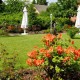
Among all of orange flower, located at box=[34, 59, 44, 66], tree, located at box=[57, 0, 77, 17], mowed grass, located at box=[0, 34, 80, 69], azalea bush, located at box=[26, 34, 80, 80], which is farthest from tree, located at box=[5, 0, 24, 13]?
orange flower, located at box=[34, 59, 44, 66]

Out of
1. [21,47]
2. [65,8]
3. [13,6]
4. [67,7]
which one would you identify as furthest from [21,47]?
[13,6]

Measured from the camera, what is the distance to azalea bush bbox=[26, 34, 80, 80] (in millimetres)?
6684

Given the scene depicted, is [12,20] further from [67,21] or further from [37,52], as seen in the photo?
[37,52]

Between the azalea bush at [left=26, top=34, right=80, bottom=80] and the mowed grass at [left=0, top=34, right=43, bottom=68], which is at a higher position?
the azalea bush at [left=26, top=34, right=80, bottom=80]

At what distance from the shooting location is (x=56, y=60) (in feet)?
21.8

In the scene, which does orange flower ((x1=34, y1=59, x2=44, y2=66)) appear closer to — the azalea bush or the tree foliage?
the azalea bush

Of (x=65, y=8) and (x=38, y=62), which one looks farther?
(x=65, y=8)

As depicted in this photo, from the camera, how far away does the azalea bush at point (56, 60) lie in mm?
6684

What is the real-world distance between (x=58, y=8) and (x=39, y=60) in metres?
36.2

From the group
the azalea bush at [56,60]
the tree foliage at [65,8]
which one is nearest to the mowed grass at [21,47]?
the azalea bush at [56,60]

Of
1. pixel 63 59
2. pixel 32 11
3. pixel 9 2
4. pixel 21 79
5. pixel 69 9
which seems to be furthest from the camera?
pixel 9 2

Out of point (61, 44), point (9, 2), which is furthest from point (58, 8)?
point (61, 44)

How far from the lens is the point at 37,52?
277 inches

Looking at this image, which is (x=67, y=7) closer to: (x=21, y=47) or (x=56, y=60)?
(x=21, y=47)
